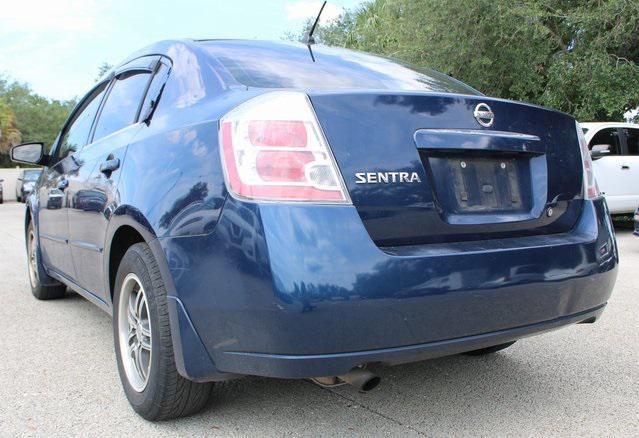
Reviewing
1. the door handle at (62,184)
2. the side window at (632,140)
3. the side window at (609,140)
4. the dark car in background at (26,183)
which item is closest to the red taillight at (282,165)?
the door handle at (62,184)

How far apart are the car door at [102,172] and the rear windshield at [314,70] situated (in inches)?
22.9

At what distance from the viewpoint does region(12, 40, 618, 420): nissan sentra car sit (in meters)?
2.02

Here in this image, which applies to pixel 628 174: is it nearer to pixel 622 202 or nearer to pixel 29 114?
pixel 622 202

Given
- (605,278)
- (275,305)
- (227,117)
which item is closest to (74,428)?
(275,305)

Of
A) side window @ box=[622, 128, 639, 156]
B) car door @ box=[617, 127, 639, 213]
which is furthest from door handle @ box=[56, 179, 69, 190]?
side window @ box=[622, 128, 639, 156]

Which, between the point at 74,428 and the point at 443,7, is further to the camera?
the point at 443,7

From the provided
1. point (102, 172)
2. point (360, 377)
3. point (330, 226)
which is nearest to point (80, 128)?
point (102, 172)

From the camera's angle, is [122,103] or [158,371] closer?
[158,371]

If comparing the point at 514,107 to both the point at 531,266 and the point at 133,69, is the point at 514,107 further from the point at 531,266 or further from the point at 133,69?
the point at 133,69

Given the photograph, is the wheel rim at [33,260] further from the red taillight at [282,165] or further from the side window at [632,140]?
the side window at [632,140]

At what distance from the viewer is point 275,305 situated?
197cm

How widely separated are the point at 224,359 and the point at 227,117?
86 cm

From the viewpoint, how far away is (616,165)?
10141mm

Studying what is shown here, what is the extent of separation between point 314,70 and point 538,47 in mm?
13399
